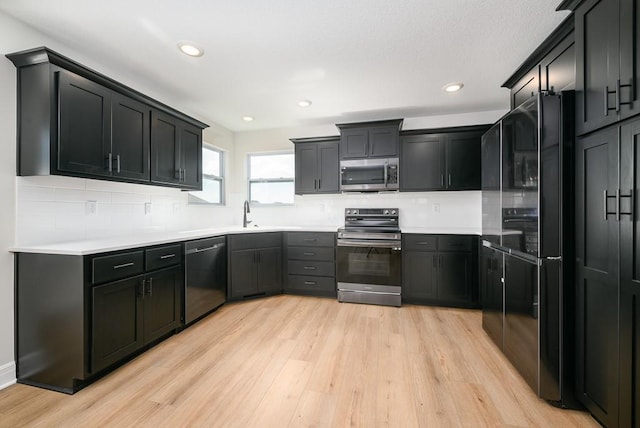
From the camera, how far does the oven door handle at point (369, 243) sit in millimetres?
3412

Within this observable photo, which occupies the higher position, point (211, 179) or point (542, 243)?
point (211, 179)

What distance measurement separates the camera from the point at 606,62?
138cm

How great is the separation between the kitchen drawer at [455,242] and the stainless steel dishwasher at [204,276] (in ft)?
8.89

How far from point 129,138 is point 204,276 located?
1528mm

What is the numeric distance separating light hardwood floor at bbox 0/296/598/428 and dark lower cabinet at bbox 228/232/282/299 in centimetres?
74

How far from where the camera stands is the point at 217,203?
4.32 meters

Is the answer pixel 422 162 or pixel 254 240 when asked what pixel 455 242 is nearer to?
pixel 422 162

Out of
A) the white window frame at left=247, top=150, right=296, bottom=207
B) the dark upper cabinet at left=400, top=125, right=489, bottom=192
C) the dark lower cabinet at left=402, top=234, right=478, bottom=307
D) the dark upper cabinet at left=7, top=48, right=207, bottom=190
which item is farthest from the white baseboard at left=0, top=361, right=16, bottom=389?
the dark upper cabinet at left=400, top=125, right=489, bottom=192

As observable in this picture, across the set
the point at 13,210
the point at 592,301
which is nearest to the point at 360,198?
the point at 592,301

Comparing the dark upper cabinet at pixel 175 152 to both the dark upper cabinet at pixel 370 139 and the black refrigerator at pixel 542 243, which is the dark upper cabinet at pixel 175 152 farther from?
the black refrigerator at pixel 542 243

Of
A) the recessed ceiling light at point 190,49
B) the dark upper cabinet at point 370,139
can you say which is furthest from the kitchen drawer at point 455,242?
the recessed ceiling light at point 190,49

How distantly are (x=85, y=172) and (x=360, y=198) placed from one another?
3.21m

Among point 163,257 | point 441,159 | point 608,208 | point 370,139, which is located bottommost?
point 163,257

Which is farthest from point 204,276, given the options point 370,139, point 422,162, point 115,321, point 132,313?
point 422,162
